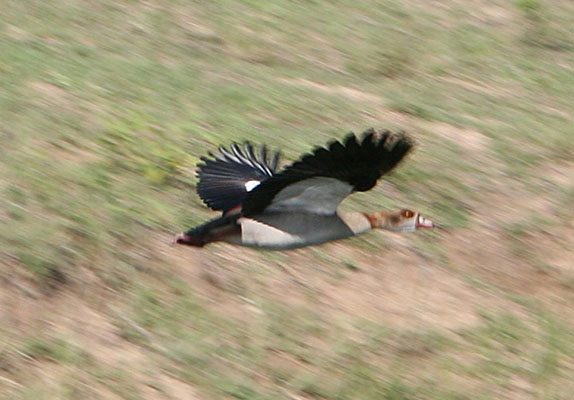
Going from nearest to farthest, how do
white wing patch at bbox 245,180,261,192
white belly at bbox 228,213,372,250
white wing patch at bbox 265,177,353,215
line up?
white wing patch at bbox 265,177,353,215 < white belly at bbox 228,213,372,250 < white wing patch at bbox 245,180,261,192

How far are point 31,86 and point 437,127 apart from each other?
284 centimetres

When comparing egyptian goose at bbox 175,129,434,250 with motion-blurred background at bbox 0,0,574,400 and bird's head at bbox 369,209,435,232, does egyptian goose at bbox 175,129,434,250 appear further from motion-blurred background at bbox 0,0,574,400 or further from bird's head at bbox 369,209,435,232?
motion-blurred background at bbox 0,0,574,400

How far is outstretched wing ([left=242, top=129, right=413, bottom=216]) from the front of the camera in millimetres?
5809

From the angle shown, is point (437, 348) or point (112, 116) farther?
point (112, 116)

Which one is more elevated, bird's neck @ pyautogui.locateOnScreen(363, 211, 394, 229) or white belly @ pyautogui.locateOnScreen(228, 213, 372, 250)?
bird's neck @ pyautogui.locateOnScreen(363, 211, 394, 229)

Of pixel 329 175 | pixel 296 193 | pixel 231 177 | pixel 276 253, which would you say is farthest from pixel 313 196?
pixel 276 253

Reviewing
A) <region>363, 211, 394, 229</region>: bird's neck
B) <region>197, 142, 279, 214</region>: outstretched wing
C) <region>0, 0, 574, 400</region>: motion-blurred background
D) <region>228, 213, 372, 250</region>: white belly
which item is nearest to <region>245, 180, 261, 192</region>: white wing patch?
<region>197, 142, 279, 214</region>: outstretched wing

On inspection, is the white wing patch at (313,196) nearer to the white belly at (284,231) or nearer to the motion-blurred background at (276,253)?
the white belly at (284,231)

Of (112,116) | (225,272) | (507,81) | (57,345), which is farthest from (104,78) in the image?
(507,81)

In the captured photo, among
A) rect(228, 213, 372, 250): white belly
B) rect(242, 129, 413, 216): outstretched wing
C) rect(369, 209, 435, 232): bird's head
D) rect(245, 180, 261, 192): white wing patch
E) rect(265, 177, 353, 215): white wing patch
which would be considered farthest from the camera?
rect(369, 209, 435, 232): bird's head

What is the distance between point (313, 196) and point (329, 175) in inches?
18.7

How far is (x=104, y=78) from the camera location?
8.66m

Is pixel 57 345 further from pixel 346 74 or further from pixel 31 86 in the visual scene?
pixel 346 74

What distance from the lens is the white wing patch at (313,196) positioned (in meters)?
6.41
